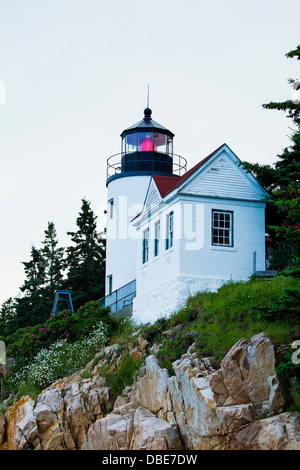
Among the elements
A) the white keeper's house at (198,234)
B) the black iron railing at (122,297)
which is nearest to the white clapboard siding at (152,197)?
the white keeper's house at (198,234)

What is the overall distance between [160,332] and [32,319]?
22.3 m

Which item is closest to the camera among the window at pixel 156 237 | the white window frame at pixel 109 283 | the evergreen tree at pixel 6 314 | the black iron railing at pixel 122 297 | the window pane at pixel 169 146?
the window at pixel 156 237

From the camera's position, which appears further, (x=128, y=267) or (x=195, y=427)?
(x=128, y=267)

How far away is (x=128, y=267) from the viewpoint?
1395 inches

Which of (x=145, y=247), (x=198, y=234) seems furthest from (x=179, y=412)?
(x=145, y=247)

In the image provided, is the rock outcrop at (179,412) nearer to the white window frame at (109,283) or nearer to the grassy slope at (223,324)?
the grassy slope at (223,324)

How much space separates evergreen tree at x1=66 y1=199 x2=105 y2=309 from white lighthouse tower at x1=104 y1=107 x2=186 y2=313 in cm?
773

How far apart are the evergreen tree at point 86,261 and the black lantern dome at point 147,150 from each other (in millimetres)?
9216

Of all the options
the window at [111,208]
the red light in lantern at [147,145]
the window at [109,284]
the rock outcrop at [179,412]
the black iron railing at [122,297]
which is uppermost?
the red light in lantern at [147,145]

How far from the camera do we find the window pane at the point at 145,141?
37062mm

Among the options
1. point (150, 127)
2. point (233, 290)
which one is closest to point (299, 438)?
point (233, 290)

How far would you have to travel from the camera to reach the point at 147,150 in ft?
121

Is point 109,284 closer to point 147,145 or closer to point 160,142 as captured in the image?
point 147,145
